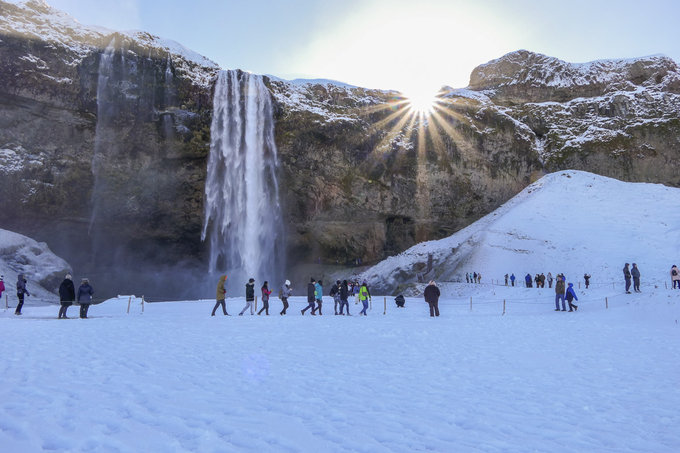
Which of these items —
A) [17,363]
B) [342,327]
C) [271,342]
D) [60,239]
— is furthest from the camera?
[60,239]

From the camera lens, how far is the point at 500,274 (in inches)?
1342

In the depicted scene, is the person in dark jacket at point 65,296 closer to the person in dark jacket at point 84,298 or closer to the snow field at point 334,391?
the person in dark jacket at point 84,298

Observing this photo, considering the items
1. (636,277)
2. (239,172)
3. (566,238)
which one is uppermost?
(239,172)

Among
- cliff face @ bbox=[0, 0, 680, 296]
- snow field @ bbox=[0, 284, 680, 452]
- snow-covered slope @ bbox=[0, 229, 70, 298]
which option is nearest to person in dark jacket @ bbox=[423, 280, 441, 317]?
snow field @ bbox=[0, 284, 680, 452]

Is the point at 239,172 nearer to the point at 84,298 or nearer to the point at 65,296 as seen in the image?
the point at 84,298

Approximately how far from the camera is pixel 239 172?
41.6 metres

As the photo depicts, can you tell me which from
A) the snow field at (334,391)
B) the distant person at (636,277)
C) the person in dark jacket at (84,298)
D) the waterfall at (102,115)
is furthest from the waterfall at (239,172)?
the snow field at (334,391)

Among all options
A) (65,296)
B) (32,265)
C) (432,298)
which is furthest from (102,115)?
(432,298)

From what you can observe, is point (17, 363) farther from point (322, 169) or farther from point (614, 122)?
point (614, 122)

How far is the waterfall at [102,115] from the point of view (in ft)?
124

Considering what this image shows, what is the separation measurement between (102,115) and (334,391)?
132 feet

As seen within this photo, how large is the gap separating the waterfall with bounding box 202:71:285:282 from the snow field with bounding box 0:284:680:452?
30218mm

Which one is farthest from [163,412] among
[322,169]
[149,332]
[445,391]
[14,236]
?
[322,169]

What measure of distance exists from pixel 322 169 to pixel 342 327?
3221 cm
